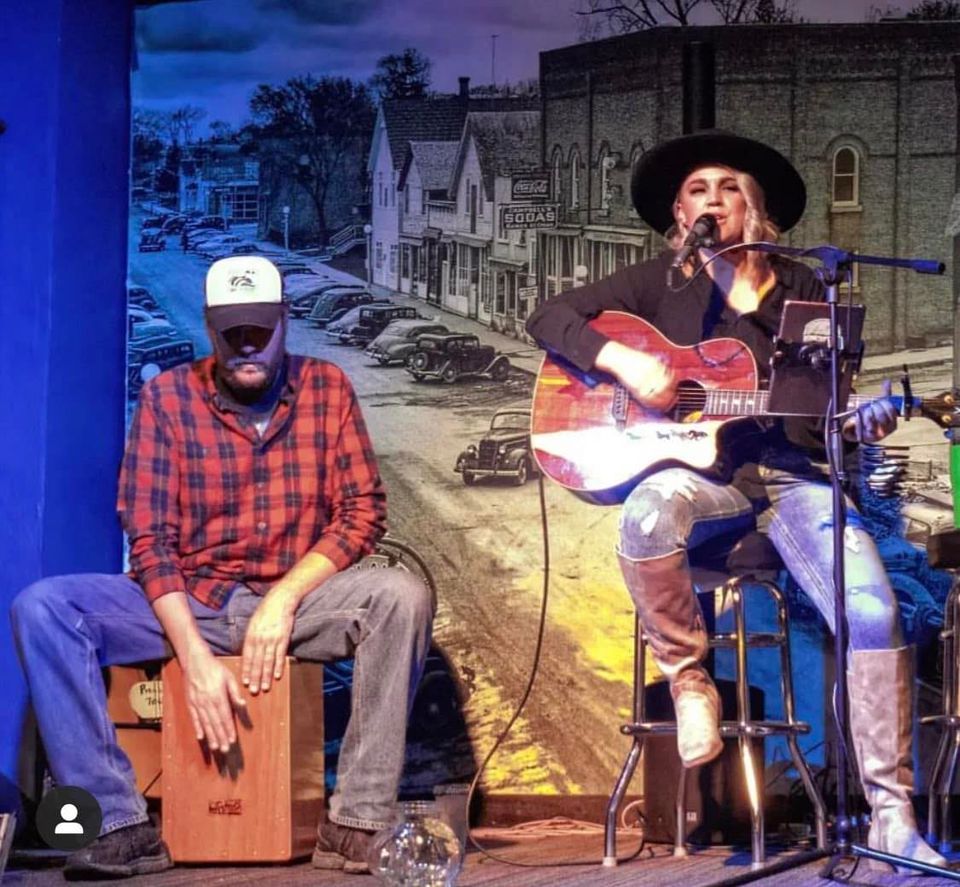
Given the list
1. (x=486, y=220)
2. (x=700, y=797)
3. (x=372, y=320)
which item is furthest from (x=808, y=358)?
(x=372, y=320)

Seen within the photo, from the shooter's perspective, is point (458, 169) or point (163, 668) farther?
point (458, 169)

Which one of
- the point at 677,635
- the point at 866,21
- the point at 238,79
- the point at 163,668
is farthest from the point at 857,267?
the point at 163,668

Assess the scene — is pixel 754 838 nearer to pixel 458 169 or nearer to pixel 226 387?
pixel 226 387

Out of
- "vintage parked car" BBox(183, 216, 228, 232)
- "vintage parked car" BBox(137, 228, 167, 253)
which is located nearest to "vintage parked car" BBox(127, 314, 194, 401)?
"vintage parked car" BBox(137, 228, 167, 253)

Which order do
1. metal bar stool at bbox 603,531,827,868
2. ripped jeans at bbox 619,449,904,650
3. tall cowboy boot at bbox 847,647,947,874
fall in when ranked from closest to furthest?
1. tall cowboy boot at bbox 847,647,947,874
2. ripped jeans at bbox 619,449,904,650
3. metal bar stool at bbox 603,531,827,868

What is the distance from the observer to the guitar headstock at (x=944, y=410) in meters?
3.62

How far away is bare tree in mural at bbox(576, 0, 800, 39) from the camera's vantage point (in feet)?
17.2

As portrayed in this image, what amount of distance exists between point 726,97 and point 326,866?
2.79 m

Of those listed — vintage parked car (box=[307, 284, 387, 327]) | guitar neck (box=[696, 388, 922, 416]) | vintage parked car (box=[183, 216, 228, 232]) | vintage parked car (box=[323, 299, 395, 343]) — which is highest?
vintage parked car (box=[183, 216, 228, 232])

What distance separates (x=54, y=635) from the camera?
395 cm

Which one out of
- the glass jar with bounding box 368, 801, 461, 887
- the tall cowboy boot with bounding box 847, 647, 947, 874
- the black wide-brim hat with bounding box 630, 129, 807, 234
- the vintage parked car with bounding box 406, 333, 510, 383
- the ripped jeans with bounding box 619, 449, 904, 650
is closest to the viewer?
the glass jar with bounding box 368, 801, 461, 887

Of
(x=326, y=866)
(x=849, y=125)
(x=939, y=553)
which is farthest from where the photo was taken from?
(x=849, y=125)

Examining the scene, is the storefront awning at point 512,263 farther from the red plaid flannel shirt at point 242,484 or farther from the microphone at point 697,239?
the microphone at point 697,239

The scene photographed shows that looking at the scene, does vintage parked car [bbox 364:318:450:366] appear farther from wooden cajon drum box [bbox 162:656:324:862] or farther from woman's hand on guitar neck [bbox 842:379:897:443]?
woman's hand on guitar neck [bbox 842:379:897:443]
